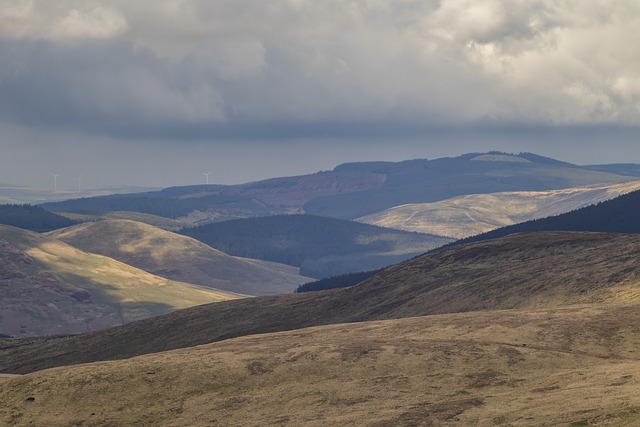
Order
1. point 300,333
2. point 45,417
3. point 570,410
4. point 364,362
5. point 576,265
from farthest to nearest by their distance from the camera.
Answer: point 576,265 → point 300,333 → point 364,362 → point 45,417 → point 570,410

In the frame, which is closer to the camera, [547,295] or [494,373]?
[494,373]

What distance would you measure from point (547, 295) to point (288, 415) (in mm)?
97999

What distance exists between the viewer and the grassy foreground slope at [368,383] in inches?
3329

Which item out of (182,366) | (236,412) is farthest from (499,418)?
(182,366)

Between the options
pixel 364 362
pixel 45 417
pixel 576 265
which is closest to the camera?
pixel 45 417

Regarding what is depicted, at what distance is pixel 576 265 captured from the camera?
199 m

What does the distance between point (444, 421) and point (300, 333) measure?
7694cm

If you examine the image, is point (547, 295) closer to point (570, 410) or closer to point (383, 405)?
point (383, 405)

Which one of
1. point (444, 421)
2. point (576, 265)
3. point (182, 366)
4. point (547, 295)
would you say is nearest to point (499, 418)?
point (444, 421)

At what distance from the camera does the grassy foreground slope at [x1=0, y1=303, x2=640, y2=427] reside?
8456 cm

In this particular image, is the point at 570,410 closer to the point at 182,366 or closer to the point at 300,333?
the point at 182,366

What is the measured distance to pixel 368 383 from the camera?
333 ft

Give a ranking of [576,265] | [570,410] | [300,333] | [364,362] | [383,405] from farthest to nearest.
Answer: [576,265]
[300,333]
[364,362]
[383,405]
[570,410]

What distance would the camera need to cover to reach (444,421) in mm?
79500
